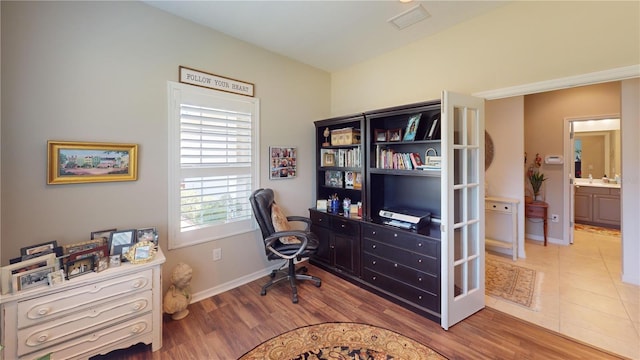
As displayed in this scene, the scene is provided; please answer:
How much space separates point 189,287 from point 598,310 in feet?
12.8

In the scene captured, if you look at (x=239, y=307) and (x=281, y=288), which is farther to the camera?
(x=281, y=288)

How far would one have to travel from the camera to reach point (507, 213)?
12.4 ft

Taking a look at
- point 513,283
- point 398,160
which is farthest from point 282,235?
point 513,283

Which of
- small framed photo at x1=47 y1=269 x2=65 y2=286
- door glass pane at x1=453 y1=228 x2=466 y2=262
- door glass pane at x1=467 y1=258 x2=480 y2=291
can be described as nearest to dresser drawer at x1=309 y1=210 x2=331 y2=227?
door glass pane at x1=453 y1=228 x2=466 y2=262

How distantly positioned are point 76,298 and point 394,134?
3029 millimetres

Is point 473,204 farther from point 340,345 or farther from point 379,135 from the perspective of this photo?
point 340,345

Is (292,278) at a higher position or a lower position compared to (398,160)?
lower

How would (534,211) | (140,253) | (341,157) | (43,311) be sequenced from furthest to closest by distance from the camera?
(534,211)
(341,157)
(140,253)
(43,311)

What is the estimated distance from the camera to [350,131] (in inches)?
124

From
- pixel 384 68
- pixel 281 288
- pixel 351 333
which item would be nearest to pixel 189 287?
pixel 281 288

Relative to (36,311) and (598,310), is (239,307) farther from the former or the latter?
(598,310)

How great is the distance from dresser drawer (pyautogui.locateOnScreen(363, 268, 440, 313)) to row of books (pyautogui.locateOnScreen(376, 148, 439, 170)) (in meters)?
1.17

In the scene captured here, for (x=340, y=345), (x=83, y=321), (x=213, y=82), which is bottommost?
(x=340, y=345)

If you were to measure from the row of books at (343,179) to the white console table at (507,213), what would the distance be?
2114mm
